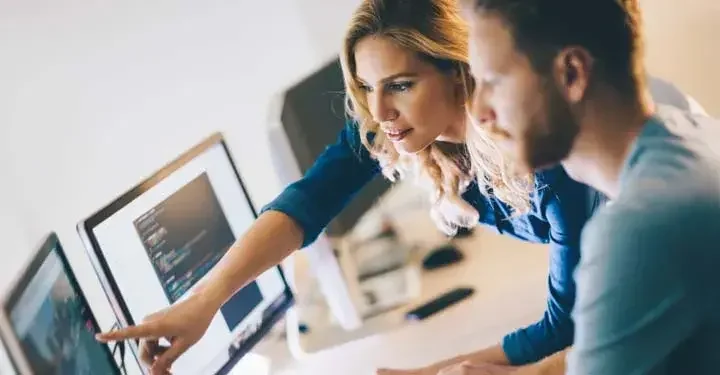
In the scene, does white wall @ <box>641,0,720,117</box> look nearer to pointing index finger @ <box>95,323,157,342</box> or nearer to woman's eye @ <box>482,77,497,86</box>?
woman's eye @ <box>482,77,497,86</box>

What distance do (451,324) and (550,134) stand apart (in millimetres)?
665

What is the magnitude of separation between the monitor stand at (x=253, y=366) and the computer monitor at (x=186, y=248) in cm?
10

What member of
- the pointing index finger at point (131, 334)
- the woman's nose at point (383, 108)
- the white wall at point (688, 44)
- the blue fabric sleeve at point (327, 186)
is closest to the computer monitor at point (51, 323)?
the pointing index finger at point (131, 334)

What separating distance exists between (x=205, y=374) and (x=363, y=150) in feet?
1.33

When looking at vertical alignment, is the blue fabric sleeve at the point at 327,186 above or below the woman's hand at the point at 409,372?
above

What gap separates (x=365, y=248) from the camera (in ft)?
5.58

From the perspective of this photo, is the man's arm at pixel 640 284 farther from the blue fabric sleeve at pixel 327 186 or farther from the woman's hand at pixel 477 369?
the blue fabric sleeve at pixel 327 186

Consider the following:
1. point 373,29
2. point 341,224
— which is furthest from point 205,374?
point 373,29

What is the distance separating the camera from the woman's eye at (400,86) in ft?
3.65

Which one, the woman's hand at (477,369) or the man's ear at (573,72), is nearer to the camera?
the man's ear at (573,72)

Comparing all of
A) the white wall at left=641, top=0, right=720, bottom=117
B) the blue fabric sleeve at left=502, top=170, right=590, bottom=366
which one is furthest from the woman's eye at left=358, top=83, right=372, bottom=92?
the white wall at left=641, top=0, right=720, bottom=117

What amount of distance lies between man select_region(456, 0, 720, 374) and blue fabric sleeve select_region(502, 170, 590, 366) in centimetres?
19

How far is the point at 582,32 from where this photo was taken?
0.75m

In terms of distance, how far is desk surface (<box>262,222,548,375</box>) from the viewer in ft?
4.39
